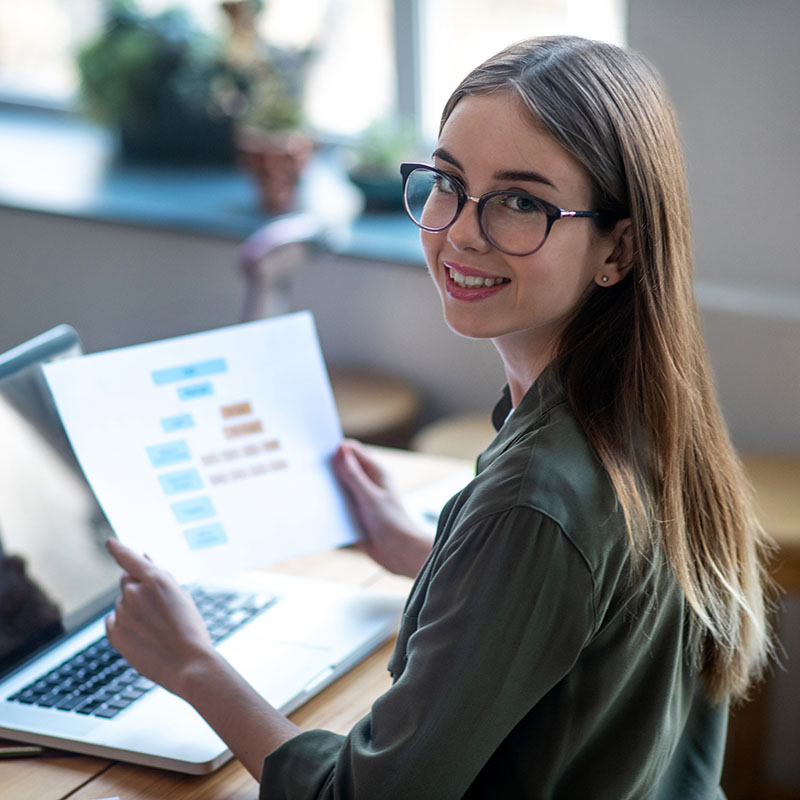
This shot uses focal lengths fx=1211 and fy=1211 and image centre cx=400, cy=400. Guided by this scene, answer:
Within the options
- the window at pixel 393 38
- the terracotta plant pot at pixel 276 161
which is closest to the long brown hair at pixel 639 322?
the window at pixel 393 38

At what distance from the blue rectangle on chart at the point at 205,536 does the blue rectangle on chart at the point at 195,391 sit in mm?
141

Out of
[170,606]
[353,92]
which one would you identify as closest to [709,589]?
[170,606]

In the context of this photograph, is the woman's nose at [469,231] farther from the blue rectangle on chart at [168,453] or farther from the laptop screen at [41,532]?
the laptop screen at [41,532]

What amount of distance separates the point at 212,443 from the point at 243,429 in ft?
0.15

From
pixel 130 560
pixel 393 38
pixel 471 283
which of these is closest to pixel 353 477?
pixel 130 560

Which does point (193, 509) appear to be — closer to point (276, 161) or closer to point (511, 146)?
point (511, 146)

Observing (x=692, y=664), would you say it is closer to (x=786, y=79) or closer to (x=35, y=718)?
(x=35, y=718)

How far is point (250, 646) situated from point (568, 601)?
0.53 metres

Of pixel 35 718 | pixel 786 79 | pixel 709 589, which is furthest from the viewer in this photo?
pixel 786 79

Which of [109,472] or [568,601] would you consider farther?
[109,472]

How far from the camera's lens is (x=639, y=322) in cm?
99

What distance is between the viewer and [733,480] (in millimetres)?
1090

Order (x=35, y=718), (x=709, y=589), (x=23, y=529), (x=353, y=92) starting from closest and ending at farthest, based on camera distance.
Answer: (x=709, y=589) < (x=35, y=718) < (x=23, y=529) < (x=353, y=92)

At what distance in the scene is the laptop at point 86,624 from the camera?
116 cm
